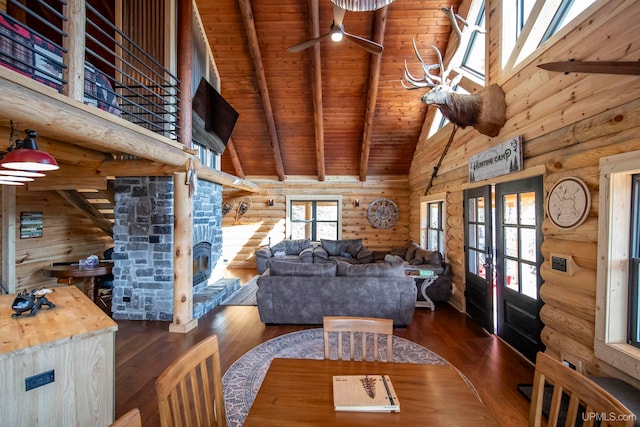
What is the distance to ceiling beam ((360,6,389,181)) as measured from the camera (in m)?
4.98

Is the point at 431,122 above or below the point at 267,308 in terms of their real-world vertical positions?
above

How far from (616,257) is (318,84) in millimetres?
5113

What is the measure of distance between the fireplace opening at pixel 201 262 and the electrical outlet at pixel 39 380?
3525 millimetres

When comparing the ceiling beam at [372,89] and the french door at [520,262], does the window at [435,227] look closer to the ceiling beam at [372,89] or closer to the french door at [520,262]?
the ceiling beam at [372,89]

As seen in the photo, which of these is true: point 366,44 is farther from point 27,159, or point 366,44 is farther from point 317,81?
point 27,159

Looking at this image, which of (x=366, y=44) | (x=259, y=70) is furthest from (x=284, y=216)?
(x=366, y=44)

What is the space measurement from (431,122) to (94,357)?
6.87 meters


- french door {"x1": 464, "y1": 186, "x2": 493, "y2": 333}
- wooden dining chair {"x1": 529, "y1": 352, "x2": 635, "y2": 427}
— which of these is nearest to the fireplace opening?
french door {"x1": 464, "y1": 186, "x2": 493, "y2": 333}

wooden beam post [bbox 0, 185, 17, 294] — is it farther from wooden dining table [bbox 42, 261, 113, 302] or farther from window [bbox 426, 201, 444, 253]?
window [bbox 426, 201, 444, 253]

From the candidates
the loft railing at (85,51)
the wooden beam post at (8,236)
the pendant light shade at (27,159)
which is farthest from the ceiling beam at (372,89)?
the wooden beam post at (8,236)

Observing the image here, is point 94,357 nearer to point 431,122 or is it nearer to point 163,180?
point 163,180

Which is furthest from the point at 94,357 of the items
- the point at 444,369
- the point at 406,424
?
the point at 444,369

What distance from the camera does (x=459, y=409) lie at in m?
1.37

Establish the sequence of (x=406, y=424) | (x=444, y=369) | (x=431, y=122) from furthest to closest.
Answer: (x=431, y=122) < (x=444, y=369) < (x=406, y=424)
